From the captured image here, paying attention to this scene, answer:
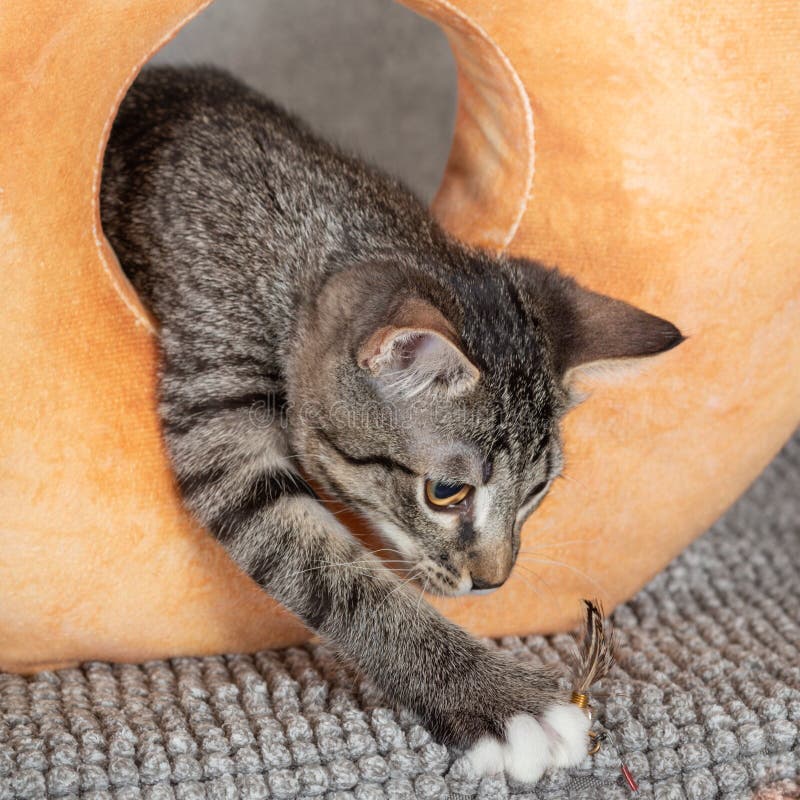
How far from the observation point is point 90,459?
1.44m

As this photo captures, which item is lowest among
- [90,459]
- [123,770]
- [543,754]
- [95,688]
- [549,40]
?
[95,688]

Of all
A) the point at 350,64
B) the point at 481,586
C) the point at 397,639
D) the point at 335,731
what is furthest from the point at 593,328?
the point at 350,64

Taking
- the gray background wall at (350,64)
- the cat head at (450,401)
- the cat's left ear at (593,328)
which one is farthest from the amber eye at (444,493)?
the gray background wall at (350,64)

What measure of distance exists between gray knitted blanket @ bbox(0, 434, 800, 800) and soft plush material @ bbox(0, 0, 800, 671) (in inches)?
3.8

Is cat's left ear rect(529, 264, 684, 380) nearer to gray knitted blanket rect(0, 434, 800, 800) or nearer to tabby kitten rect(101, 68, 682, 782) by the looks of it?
tabby kitten rect(101, 68, 682, 782)

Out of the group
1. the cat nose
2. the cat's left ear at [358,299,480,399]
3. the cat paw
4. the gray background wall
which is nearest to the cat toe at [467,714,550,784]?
the cat paw

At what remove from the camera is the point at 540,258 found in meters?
1.62

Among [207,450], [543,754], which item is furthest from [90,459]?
[543,754]

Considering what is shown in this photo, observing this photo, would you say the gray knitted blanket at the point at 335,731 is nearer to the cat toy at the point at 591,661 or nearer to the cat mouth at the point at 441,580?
the cat toy at the point at 591,661

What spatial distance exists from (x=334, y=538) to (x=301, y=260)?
1.31 feet

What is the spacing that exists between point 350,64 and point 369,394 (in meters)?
1.75

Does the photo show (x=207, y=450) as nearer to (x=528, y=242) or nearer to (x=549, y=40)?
(x=528, y=242)

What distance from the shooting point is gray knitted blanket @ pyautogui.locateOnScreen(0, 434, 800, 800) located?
1260 mm

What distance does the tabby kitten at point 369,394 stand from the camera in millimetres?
1313
